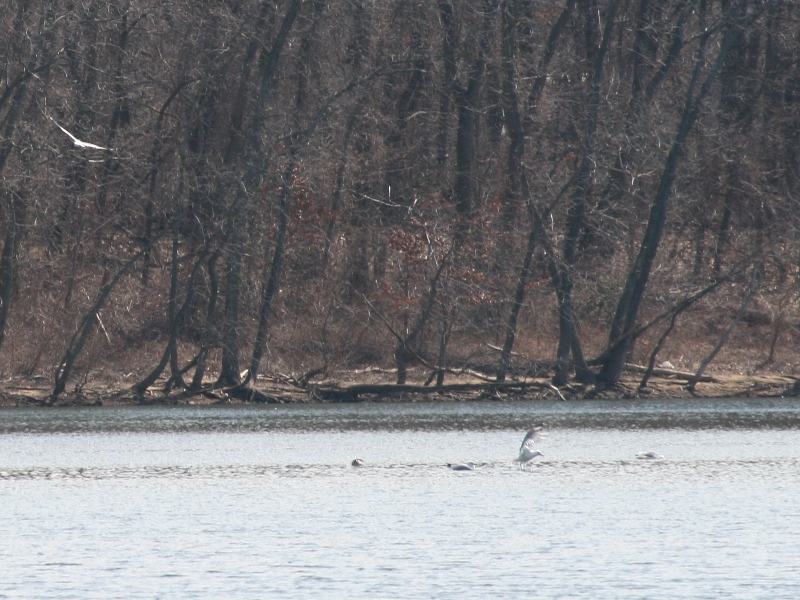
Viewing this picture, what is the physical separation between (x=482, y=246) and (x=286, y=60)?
7909 millimetres

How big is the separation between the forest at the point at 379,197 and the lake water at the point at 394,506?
5.05 metres

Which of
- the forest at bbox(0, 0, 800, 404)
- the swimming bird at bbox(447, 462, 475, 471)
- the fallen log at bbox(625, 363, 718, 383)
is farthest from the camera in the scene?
the fallen log at bbox(625, 363, 718, 383)

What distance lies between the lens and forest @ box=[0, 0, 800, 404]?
34406mm

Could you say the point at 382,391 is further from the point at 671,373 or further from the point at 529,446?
the point at 529,446

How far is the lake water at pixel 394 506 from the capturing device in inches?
500

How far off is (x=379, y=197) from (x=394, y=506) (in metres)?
22.2

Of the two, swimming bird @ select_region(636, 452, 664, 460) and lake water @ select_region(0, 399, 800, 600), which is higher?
swimming bird @ select_region(636, 452, 664, 460)

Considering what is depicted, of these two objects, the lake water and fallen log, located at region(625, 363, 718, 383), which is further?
fallen log, located at region(625, 363, 718, 383)

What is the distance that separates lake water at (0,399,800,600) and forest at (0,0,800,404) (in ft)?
16.6

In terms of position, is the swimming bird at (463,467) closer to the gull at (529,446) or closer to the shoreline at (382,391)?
the gull at (529,446)

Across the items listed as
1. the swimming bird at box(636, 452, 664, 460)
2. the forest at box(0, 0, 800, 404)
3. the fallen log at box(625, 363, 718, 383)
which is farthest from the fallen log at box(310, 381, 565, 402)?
the swimming bird at box(636, 452, 664, 460)

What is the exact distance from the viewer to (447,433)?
88.2ft

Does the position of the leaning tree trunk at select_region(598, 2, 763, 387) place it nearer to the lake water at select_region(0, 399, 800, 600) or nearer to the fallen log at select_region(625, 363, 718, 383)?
the fallen log at select_region(625, 363, 718, 383)

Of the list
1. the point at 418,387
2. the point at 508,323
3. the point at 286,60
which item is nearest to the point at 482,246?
the point at 508,323
